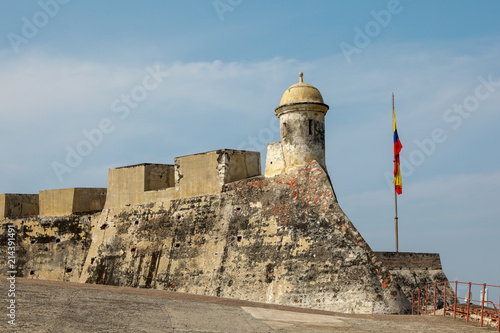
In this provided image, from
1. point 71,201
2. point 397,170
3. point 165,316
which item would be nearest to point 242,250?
point 165,316

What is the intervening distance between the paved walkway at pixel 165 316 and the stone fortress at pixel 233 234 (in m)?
1.30

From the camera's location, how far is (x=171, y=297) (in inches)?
544

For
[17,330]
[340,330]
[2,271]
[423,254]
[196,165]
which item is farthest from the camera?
[2,271]

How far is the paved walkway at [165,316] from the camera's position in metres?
10.1

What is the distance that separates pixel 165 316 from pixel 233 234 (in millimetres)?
5744

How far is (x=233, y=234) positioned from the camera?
16906 millimetres

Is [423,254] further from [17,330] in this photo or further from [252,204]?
[17,330]

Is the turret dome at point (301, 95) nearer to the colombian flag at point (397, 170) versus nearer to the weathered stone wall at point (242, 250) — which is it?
the weathered stone wall at point (242, 250)

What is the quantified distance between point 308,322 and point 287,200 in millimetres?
4555

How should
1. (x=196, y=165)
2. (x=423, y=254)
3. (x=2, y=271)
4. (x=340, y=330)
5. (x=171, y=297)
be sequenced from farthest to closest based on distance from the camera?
1. (x=2, y=271)
2. (x=423, y=254)
3. (x=196, y=165)
4. (x=171, y=297)
5. (x=340, y=330)

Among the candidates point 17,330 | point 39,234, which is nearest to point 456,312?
point 17,330

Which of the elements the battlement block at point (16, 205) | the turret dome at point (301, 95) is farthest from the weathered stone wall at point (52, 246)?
the turret dome at point (301, 95)

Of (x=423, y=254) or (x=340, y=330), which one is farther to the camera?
(x=423, y=254)

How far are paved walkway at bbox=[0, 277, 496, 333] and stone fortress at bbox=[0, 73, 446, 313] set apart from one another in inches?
51.0
